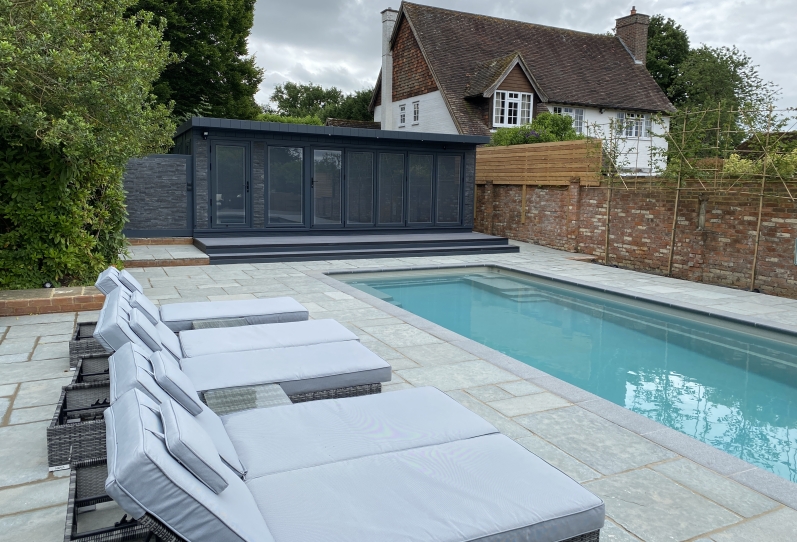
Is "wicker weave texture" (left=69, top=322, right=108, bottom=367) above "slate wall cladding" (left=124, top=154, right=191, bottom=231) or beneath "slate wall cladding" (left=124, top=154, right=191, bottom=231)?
beneath

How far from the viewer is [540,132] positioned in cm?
1812

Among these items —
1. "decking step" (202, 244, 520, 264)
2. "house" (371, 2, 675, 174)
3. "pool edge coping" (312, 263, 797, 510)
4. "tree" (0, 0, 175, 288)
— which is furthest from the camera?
"house" (371, 2, 675, 174)

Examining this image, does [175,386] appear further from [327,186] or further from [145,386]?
[327,186]

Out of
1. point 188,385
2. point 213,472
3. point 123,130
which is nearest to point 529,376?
point 188,385

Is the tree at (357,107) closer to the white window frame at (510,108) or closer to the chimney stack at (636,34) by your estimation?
the chimney stack at (636,34)

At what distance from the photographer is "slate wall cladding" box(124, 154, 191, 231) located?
531 inches

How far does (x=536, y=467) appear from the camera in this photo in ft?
8.54

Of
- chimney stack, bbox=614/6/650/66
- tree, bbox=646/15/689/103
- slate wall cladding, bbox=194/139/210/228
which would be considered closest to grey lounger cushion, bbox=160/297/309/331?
Result: slate wall cladding, bbox=194/139/210/228

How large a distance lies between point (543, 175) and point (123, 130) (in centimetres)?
998

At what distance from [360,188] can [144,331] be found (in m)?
11.6

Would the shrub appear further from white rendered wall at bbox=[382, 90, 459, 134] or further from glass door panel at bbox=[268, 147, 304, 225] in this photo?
glass door panel at bbox=[268, 147, 304, 225]

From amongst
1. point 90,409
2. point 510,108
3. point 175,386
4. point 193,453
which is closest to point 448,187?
point 510,108

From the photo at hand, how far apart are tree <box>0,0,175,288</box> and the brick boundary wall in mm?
8905

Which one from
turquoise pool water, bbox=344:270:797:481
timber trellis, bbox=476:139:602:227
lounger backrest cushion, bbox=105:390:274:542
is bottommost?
turquoise pool water, bbox=344:270:797:481
